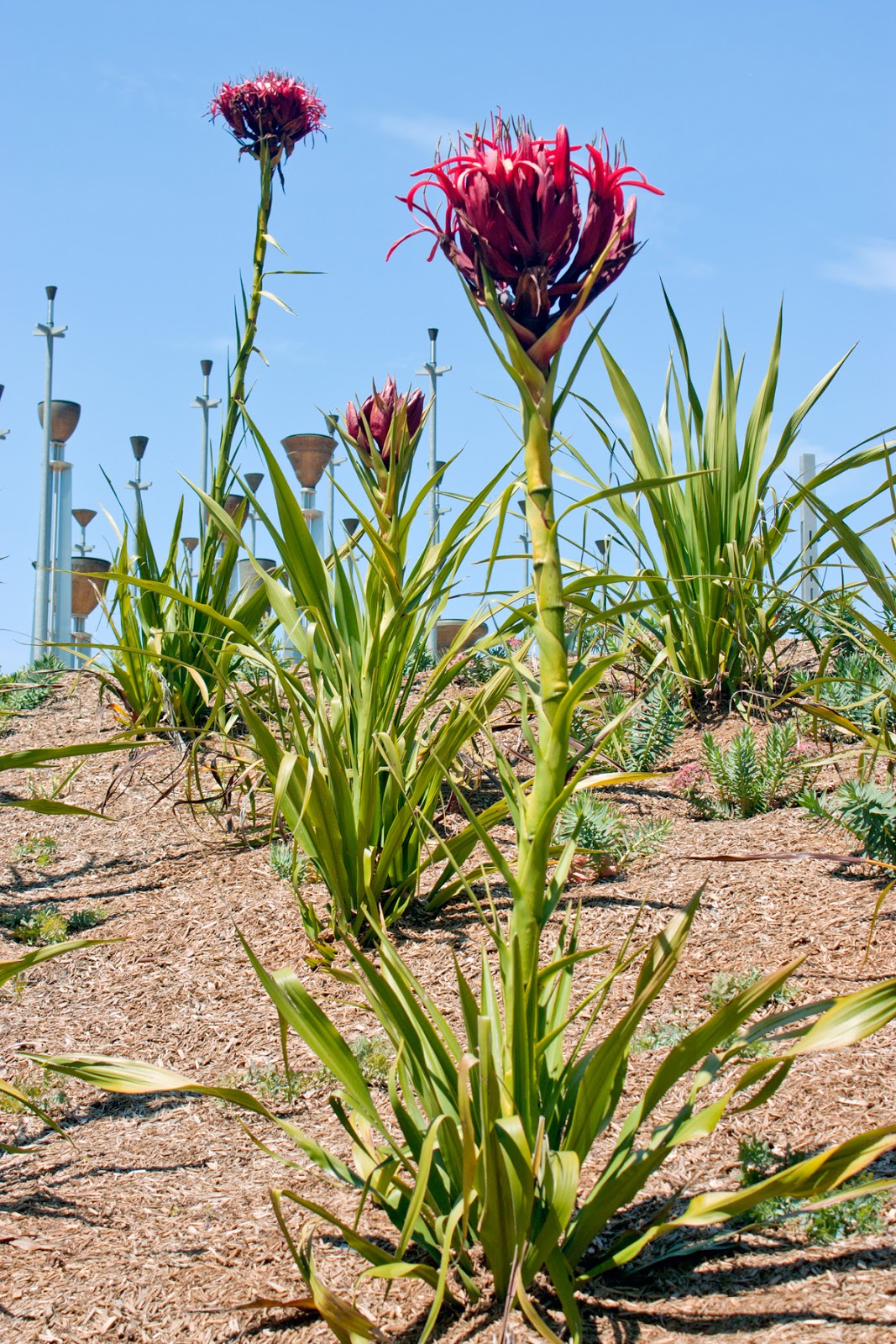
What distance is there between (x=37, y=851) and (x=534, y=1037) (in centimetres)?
324

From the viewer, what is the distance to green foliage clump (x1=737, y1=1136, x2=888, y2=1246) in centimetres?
192

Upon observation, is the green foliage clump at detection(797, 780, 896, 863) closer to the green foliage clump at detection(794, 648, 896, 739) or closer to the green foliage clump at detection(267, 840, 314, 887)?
the green foliage clump at detection(794, 648, 896, 739)

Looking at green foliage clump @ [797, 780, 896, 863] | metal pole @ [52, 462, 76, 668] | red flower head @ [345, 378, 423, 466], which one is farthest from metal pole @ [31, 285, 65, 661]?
green foliage clump @ [797, 780, 896, 863]

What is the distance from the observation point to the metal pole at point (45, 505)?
870cm

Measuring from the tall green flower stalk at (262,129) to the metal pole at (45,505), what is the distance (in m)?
4.06

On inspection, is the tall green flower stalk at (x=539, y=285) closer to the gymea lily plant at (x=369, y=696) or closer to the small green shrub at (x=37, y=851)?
the gymea lily plant at (x=369, y=696)

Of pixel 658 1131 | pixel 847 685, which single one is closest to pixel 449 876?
pixel 658 1131

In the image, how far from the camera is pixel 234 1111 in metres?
A: 2.73

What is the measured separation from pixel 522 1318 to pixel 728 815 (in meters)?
2.47

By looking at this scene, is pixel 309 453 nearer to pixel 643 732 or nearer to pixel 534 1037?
pixel 643 732

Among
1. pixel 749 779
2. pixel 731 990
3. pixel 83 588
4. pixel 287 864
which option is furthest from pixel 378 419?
pixel 83 588

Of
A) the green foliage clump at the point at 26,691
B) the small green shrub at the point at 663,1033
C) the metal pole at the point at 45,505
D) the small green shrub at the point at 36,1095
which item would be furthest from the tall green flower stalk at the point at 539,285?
the metal pole at the point at 45,505

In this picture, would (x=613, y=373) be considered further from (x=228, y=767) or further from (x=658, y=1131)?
(x=658, y=1131)

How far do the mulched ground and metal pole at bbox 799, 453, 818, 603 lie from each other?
93 centimetres
